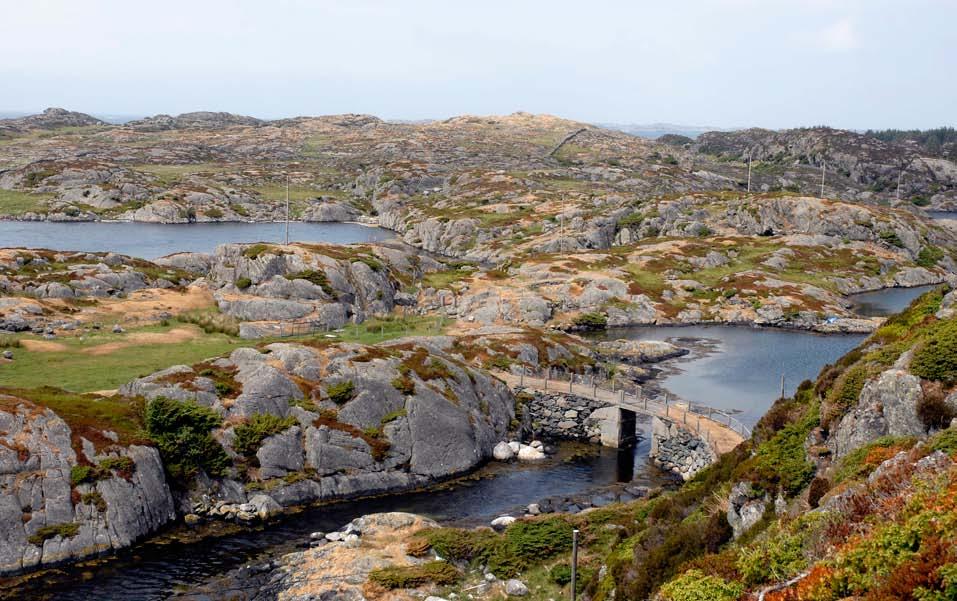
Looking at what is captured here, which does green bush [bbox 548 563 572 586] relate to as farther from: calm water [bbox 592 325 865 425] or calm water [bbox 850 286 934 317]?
calm water [bbox 850 286 934 317]

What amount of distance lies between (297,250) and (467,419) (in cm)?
5335

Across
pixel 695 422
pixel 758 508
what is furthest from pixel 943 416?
pixel 695 422

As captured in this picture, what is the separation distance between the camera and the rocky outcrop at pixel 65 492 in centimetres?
4238

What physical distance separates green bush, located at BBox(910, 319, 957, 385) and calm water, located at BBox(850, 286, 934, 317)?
346 ft

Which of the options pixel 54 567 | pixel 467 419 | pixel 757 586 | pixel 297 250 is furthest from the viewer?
pixel 297 250

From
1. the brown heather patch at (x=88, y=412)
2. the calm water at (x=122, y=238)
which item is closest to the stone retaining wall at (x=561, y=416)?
the brown heather patch at (x=88, y=412)

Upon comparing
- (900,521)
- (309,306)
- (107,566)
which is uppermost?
(900,521)

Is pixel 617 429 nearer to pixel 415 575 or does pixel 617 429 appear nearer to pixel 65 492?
pixel 415 575

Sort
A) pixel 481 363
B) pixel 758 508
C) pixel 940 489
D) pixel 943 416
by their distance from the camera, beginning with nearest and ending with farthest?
1. pixel 940 489
2. pixel 943 416
3. pixel 758 508
4. pixel 481 363

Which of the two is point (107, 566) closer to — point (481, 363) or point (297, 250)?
point (481, 363)

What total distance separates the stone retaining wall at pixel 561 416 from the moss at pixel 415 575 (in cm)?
3115

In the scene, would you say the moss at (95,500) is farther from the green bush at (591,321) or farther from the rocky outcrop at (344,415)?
the green bush at (591,321)

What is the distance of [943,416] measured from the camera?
82.2 feet

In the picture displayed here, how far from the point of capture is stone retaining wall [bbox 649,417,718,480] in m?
59.4
